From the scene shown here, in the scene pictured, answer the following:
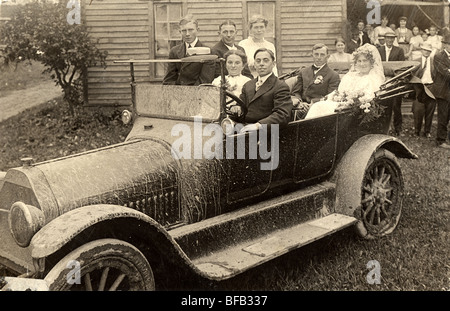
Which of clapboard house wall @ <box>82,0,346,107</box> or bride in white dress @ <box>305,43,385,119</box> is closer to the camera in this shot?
bride in white dress @ <box>305,43,385,119</box>

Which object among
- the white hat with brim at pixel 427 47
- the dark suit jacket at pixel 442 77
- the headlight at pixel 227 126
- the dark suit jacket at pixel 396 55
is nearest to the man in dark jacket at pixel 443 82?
the dark suit jacket at pixel 442 77

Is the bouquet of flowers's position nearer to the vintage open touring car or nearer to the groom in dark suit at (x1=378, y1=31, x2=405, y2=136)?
the vintage open touring car

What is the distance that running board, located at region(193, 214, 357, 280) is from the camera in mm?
3489

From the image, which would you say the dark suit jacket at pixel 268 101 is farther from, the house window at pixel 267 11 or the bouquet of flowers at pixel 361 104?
the house window at pixel 267 11

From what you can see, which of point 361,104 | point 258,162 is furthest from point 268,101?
point 361,104

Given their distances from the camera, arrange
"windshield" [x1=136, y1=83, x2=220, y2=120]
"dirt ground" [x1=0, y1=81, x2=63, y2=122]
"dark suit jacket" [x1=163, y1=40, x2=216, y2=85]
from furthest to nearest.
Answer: "dirt ground" [x1=0, y1=81, x2=63, y2=122]
"dark suit jacket" [x1=163, y1=40, x2=216, y2=85]
"windshield" [x1=136, y1=83, x2=220, y2=120]

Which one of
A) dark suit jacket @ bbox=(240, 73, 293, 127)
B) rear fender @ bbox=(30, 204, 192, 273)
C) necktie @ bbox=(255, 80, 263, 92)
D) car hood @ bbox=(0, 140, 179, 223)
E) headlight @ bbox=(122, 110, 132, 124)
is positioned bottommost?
rear fender @ bbox=(30, 204, 192, 273)

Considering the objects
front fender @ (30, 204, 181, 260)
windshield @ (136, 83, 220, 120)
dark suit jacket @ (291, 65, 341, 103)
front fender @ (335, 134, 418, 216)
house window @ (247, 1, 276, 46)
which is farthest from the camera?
house window @ (247, 1, 276, 46)

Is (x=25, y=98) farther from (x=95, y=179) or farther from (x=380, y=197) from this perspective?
(x=95, y=179)

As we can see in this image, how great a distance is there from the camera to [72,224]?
2.83 metres

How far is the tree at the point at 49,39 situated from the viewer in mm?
10672

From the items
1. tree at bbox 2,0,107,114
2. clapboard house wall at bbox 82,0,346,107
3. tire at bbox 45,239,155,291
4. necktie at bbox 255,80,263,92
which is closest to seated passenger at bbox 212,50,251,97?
necktie at bbox 255,80,263,92

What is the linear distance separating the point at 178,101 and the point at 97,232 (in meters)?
1.43

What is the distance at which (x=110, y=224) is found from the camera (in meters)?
3.03
